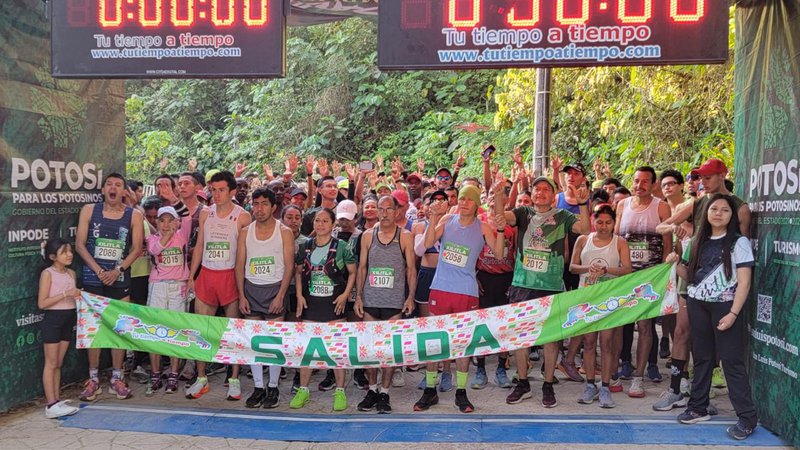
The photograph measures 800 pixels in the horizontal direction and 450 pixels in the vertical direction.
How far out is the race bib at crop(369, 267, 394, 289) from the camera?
6.54 metres

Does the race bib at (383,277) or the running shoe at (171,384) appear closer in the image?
the race bib at (383,277)

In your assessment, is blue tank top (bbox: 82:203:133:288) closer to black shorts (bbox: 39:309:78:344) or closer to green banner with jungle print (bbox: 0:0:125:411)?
green banner with jungle print (bbox: 0:0:125:411)

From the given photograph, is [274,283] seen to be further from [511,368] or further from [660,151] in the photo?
[660,151]

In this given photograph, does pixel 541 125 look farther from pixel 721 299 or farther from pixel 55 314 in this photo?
pixel 55 314

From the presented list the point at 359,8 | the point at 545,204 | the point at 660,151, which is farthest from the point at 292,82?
the point at 545,204

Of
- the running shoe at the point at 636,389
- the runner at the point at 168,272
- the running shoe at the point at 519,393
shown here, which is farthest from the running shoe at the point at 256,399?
the running shoe at the point at 636,389

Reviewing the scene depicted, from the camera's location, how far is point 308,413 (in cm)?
647

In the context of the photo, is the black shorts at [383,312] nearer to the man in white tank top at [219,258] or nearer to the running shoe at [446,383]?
the running shoe at [446,383]

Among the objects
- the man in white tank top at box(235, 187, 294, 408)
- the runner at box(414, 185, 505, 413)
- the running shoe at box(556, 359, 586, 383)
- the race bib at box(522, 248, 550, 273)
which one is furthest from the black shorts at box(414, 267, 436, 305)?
the running shoe at box(556, 359, 586, 383)

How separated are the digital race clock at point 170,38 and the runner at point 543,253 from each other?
2682 mm

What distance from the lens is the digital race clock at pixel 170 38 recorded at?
5652 millimetres

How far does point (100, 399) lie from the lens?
6852 mm

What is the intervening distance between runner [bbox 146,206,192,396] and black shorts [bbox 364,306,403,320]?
195cm

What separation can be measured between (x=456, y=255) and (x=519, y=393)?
147 cm
